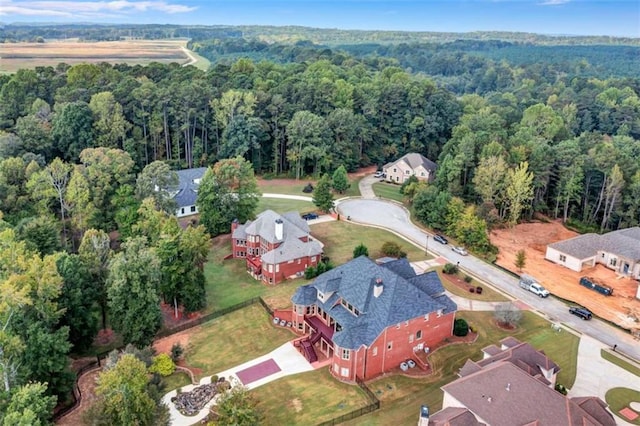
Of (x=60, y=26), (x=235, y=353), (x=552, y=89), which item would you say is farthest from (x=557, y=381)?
(x=60, y=26)

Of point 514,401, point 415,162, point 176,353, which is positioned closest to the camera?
point 514,401

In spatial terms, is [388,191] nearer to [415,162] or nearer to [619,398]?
[415,162]

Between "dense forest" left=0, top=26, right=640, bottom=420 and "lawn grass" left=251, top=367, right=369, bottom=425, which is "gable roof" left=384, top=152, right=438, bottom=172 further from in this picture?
"lawn grass" left=251, top=367, right=369, bottom=425

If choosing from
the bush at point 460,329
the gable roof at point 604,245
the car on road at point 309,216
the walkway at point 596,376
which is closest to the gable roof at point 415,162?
the car on road at point 309,216

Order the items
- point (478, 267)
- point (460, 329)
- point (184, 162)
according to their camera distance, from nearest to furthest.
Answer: point (460, 329) < point (478, 267) < point (184, 162)

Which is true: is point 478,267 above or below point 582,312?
below

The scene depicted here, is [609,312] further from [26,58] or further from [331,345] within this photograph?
[26,58]

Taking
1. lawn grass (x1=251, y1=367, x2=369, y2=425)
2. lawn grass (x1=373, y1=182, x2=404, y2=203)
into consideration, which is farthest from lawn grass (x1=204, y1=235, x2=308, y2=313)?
lawn grass (x1=373, y1=182, x2=404, y2=203)

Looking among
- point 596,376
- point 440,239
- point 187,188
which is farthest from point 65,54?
point 596,376
